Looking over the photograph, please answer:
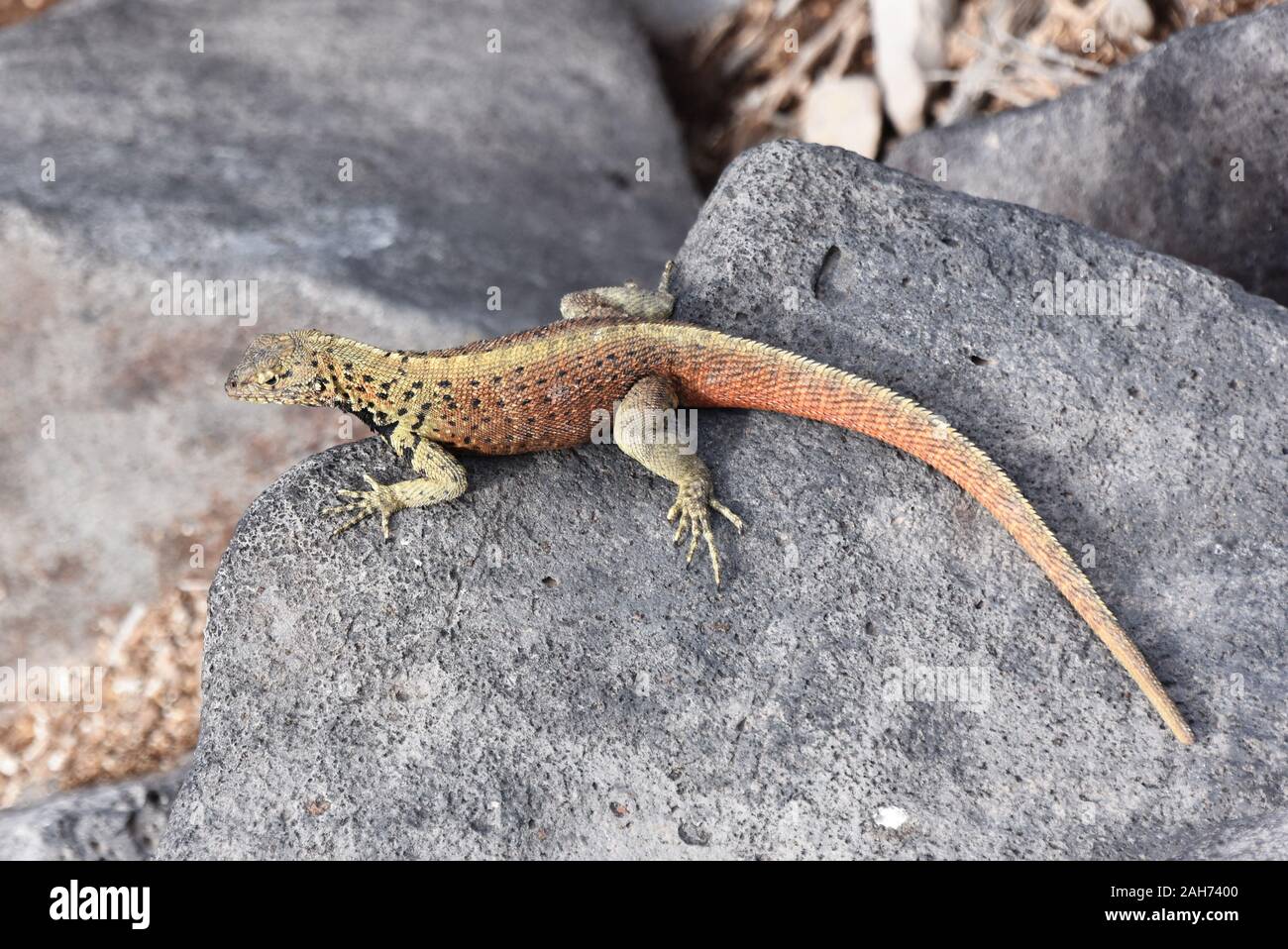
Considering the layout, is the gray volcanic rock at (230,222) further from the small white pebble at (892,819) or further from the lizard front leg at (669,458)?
the small white pebble at (892,819)

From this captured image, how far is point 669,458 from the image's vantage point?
5.13 m

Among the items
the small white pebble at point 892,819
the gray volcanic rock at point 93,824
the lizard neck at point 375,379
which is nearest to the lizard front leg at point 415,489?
the lizard neck at point 375,379

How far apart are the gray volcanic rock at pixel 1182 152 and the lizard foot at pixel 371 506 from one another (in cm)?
476

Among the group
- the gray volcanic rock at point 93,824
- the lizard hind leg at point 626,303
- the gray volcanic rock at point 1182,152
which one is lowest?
the gray volcanic rock at point 93,824

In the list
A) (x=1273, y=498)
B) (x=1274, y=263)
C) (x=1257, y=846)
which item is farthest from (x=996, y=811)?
(x=1274, y=263)

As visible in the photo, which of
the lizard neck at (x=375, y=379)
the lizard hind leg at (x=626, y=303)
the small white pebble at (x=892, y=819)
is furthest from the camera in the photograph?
the lizard hind leg at (x=626, y=303)

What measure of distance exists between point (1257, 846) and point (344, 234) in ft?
20.9

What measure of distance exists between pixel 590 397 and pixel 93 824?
11.7 ft

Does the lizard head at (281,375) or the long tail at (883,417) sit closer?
the long tail at (883,417)

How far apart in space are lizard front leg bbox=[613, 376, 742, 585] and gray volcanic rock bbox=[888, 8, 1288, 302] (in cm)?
357

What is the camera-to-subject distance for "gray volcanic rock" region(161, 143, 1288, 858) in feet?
14.8

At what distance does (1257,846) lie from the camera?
4.33 m

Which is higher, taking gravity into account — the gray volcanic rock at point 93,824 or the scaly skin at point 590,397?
the scaly skin at point 590,397

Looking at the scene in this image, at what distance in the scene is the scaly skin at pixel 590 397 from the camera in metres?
5.04
